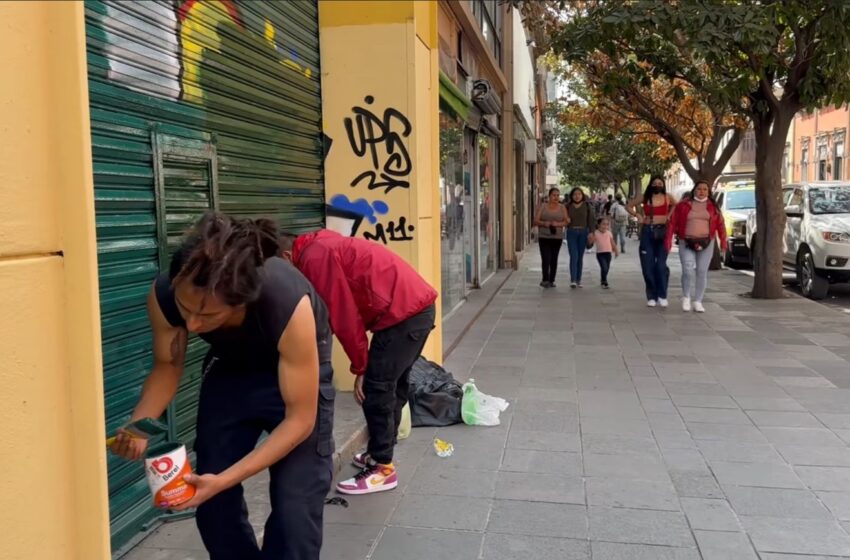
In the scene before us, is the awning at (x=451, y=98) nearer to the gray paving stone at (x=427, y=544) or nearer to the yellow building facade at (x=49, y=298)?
the gray paving stone at (x=427, y=544)

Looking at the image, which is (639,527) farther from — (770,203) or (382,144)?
(770,203)

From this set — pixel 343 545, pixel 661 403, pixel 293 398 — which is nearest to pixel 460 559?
pixel 343 545

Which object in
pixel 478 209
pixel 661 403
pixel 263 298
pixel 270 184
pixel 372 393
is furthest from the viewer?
pixel 478 209

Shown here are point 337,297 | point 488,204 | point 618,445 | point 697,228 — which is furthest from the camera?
point 488,204

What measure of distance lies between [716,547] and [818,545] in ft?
1.50

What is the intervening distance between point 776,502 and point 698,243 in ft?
20.2

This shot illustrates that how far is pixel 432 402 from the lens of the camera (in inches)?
209

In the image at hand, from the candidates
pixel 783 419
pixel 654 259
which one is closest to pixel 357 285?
pixel 783 419

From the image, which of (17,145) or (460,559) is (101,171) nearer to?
(17,145)

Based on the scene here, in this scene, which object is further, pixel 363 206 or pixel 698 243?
pixel 698 243

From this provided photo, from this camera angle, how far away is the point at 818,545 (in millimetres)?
3455

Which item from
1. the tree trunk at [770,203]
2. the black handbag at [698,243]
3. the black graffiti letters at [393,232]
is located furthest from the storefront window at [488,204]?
the black graffiti letters at [393,232]

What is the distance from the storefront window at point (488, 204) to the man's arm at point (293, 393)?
1116 centimetres

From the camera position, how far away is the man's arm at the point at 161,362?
7.63 ft
